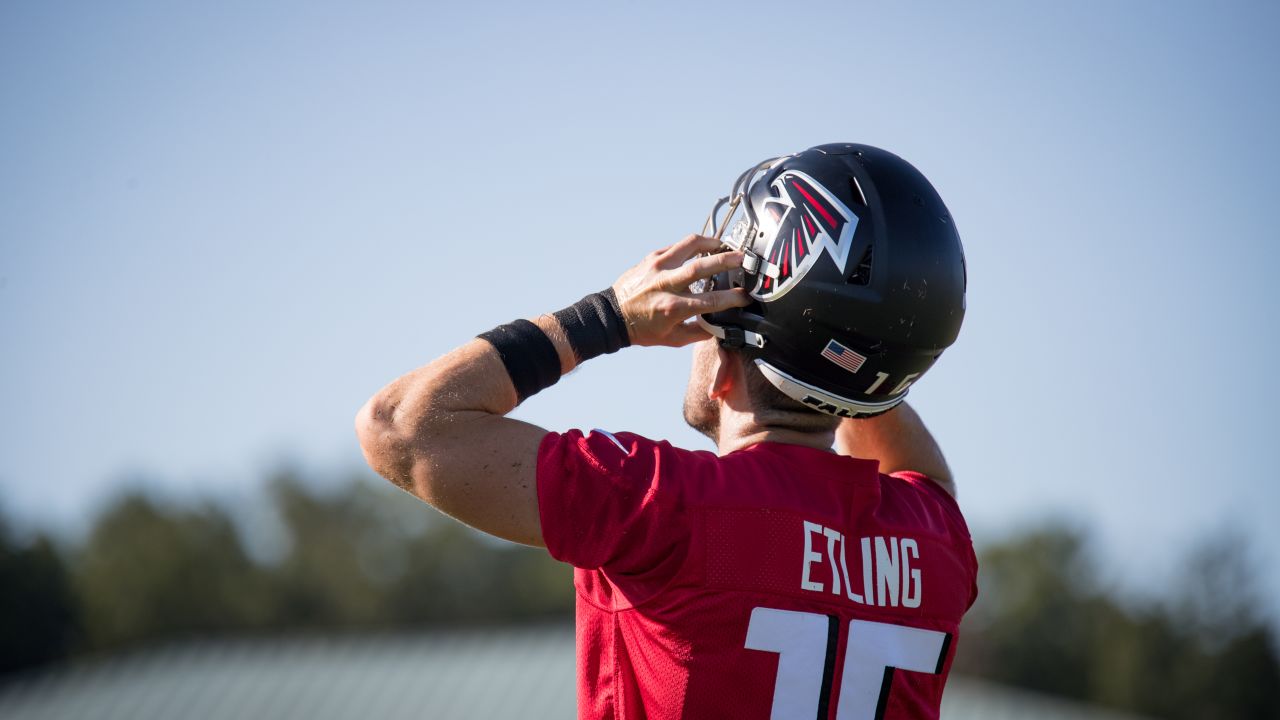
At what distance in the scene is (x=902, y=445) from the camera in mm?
4766

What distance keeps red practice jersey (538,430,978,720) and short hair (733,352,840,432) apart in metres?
0.12

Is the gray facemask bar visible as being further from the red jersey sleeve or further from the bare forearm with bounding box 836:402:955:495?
the bare forearm with bounding box 836:402:955:495

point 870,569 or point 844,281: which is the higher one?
point 844,281

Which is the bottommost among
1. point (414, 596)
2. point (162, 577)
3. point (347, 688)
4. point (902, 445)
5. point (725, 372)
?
point (414, 596)

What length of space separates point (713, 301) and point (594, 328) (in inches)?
15.4

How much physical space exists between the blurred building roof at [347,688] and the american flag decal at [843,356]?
22.1m

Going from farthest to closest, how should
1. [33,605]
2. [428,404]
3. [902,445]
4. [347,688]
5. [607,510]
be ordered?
[33,605], [347,688], [902,445], [428,404], [607,510]

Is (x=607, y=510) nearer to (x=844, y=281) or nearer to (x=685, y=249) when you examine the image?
(x=685, y=249)

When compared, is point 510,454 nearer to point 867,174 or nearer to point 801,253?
point 801,253

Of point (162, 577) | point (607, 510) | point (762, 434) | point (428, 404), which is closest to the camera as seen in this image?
point (607, 510)

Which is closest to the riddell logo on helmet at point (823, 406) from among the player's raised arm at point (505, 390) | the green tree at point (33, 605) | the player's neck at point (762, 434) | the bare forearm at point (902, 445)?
the player's neck at point (762, 434)

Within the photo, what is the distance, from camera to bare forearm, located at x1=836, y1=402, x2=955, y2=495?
4.75 metres

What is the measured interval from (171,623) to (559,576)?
20.7 m

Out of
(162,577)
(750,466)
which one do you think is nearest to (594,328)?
(750,466)
